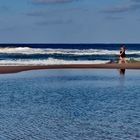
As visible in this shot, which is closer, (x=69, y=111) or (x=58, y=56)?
(x=69, y=111)

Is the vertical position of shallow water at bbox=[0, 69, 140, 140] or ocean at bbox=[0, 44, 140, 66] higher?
shallow water at bbox=[0, 69, 140, 140]

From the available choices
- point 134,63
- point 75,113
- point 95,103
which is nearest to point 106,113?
point 75,113

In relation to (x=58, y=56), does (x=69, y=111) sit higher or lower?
higher

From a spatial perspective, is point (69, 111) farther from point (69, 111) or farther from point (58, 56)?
point (58, 56)

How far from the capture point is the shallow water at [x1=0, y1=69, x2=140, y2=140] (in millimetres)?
12602

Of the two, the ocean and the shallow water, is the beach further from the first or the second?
the ocean

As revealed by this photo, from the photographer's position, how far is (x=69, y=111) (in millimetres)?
16016

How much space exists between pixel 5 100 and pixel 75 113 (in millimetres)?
3678

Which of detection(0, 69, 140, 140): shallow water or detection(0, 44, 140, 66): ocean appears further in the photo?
detection(0, 44, 140, 66): ocean

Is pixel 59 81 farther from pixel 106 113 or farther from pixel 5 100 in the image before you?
pixel 106 113

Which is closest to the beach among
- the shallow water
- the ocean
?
the shallow water

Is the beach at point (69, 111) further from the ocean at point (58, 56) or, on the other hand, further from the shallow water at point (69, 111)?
the ocean at point (58, 56)

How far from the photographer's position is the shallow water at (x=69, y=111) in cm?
1260

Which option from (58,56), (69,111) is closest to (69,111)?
(69,111)
